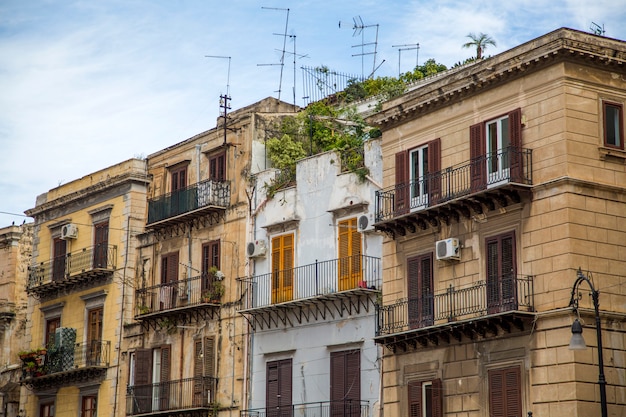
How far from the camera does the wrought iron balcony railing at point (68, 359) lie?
4709cm

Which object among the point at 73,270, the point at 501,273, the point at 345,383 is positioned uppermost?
the point at 73,270

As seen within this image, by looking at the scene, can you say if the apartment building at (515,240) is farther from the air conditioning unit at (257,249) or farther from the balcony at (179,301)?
the balcony at (179,301)

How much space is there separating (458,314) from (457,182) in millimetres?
3612

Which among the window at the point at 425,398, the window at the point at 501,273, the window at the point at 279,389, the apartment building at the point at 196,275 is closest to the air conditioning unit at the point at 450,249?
the window at the point at 501,273

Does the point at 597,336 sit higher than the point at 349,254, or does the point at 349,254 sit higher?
the point at 349,254

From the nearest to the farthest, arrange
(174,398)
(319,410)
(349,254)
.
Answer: (319,410) → (349,254) → (174,398)

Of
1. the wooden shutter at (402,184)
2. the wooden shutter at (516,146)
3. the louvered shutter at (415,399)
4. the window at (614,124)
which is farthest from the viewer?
the wooden shutter at (402,184)

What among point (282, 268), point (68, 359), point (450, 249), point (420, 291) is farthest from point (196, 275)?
point (450, 249)

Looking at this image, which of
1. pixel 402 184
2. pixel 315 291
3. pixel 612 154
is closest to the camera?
pixel 612 154

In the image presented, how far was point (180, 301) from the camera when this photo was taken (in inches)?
1734

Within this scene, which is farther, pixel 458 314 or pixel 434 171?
pixel 434 171

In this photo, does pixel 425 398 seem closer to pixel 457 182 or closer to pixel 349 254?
pixel 457 182

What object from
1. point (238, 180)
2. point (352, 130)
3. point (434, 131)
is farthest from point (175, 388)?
point (434, 131)

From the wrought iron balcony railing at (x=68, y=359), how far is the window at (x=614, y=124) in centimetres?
2307
